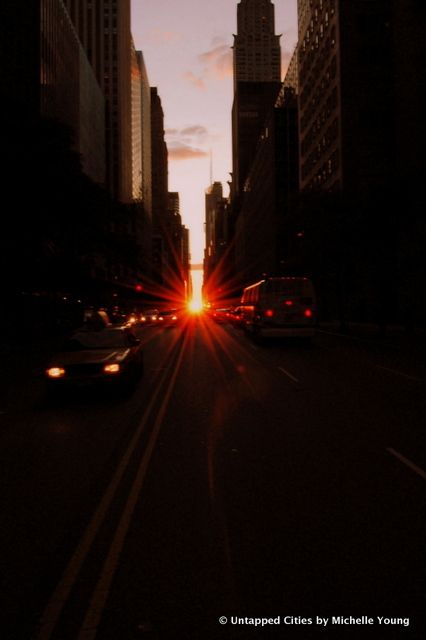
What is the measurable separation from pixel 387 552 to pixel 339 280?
36446 mm

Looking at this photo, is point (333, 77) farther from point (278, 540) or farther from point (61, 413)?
point (278, 540)

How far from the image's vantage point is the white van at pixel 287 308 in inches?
1026

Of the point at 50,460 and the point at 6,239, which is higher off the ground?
the point at 6,239

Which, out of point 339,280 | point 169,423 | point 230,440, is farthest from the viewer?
point 339,280

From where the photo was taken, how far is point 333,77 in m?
64.1

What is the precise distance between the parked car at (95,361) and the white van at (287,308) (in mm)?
12601

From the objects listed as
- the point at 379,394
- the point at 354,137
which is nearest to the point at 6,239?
the point at 379,394

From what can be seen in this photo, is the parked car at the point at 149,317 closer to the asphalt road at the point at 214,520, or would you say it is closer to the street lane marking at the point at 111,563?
the asphalt road at the point at 214,520

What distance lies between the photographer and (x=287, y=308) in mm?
26031

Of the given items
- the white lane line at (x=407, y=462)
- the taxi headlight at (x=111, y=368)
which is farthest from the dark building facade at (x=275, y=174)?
the white lane line at (x=407, y=462)

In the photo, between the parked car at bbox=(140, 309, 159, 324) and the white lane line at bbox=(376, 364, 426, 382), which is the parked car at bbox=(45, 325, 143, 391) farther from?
the parked car at bbox=(140, 309, 159, 324)

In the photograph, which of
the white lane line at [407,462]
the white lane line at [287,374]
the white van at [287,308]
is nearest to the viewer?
the white lane line at [407,462]

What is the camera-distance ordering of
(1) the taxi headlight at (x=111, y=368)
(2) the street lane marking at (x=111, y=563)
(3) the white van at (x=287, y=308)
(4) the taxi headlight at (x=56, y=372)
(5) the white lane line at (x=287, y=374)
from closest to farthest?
(2) the street lane marking at (x=111, y=563), (4) the taxi headlight at (x=56, y=372), (1) the taxi headlight at (x=111, y=368), (5) the white lane line at (x=287, y=374), (3) the white van at (x=287, y=308)

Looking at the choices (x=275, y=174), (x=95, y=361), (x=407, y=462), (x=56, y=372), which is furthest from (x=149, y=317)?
(x=407, y=462)
